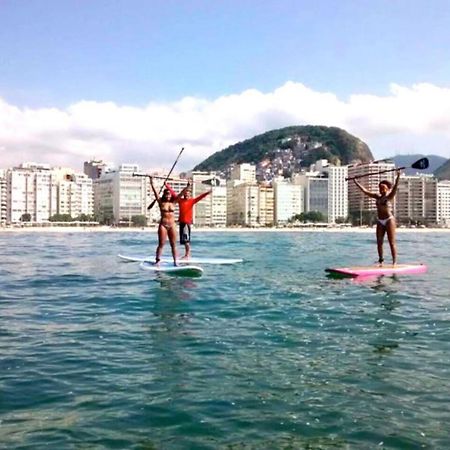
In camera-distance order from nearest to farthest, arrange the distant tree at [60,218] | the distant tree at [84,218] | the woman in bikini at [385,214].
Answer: the woman in bikini at [385,214] < the distant tree at [60,218] < the distant tree at [84,218]

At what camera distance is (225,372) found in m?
6.39

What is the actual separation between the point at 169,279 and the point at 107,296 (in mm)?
3444

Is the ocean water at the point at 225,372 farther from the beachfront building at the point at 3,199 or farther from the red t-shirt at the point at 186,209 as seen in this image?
the beachfront building at the point at 3,199

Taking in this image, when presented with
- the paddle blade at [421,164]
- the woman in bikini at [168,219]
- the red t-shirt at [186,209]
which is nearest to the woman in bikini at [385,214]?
the paddle blade at [421,164]

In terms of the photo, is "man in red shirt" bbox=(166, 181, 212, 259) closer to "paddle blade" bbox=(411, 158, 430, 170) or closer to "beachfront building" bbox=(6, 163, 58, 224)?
"paddle blade" bbox=(411, 158, 430, 170)

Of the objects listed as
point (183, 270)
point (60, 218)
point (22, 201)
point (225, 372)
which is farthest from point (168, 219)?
point (22, 201)

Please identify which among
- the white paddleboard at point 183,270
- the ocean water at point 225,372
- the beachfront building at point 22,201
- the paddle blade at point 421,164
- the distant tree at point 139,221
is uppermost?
the beachfront building at point 22,201

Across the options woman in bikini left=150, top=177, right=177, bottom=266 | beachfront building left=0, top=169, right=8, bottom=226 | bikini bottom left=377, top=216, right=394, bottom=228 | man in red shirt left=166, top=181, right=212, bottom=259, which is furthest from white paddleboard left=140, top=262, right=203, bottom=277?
beachfront building left=0, top=169, right=8, bottom=226

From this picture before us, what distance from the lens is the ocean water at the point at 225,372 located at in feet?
15.6

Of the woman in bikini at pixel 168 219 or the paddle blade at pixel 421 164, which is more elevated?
the paddle blade at pixel 421 164

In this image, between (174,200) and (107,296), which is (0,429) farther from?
(174,200)

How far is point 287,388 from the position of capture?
5871 mm

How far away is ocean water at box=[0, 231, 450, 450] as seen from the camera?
15.6 ft

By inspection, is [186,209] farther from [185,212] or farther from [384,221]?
[384,221]
